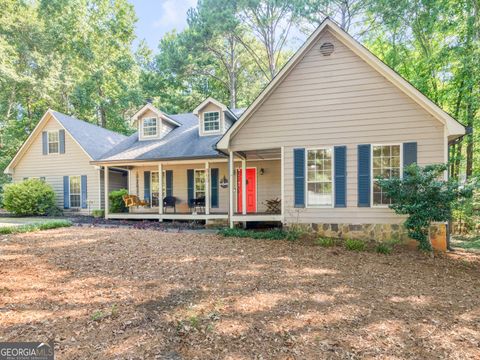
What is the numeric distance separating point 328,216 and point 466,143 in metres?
8.47

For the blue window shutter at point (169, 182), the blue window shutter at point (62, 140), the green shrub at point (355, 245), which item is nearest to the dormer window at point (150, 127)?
the blue window shutter at point (169, 182)

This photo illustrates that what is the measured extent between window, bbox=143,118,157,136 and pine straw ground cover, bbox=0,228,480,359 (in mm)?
9062

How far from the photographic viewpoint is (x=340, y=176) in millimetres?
8609

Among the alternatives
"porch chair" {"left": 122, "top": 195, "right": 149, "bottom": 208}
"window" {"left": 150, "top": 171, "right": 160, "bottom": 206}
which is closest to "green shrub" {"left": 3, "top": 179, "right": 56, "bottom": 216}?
"porch chair" {"left": 122, "top": 195, "right": 149, "bottom": 208}

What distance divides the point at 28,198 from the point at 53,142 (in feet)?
11.7

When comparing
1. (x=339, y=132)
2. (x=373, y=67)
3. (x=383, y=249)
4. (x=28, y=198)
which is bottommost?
(x=383, y=249)

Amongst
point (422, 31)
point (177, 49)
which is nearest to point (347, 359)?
point (422, 31)

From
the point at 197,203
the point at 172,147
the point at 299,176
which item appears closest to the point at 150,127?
the point at 172,147

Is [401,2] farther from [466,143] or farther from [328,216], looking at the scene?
[328,216]

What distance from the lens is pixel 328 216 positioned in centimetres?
876

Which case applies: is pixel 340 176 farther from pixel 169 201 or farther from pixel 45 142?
pixel 45 142

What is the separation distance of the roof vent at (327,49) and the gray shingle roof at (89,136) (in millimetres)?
12340

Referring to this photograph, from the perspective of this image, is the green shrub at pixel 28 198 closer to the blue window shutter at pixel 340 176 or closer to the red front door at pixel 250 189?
the red front door at pixel 250 189

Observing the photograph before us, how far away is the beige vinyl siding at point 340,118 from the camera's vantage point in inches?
316
